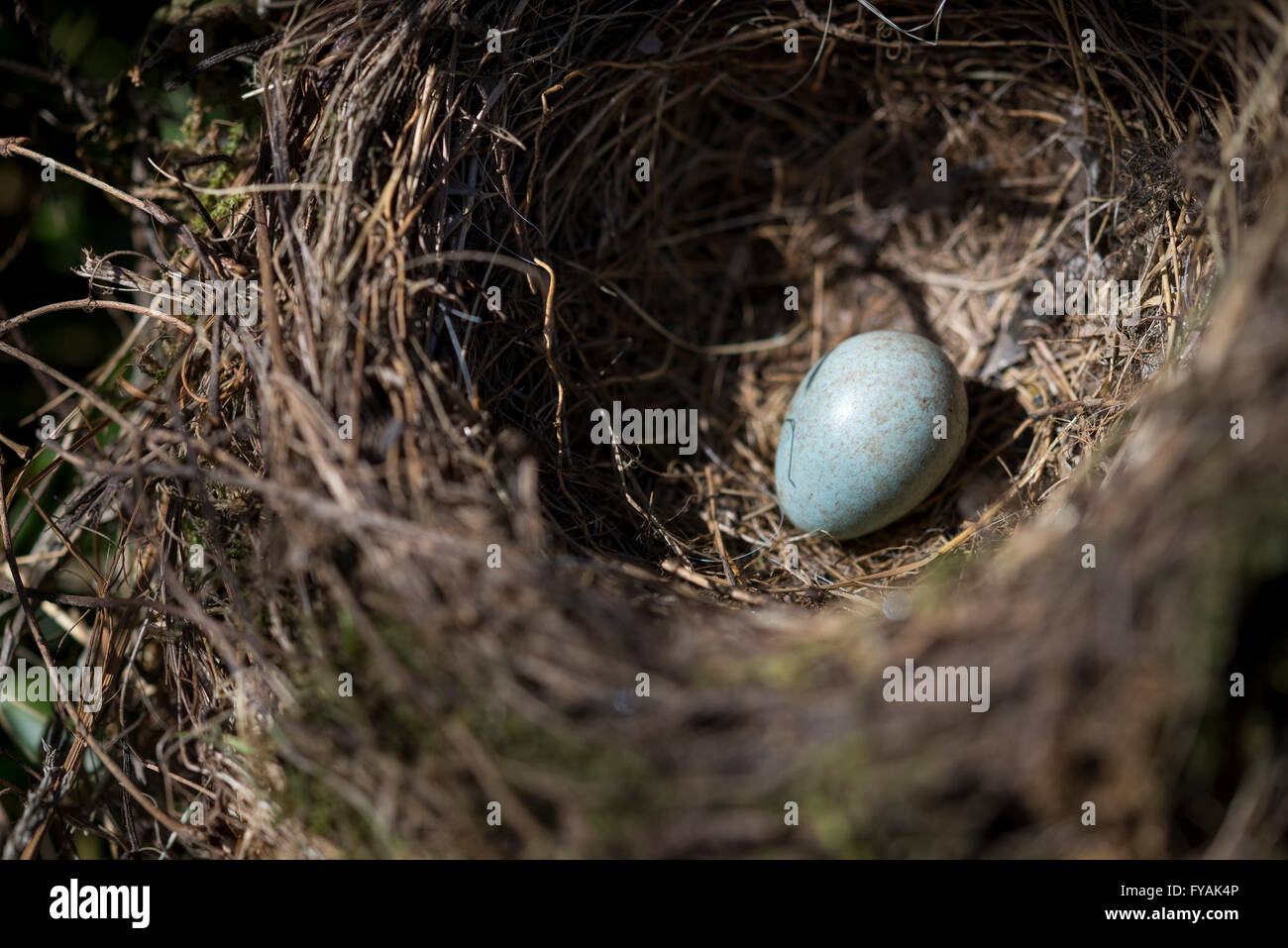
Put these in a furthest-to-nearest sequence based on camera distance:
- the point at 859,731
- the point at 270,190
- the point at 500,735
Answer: the point at 270,190 < the point at 500,735 < the point at 859,731

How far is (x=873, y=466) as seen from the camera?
1946 millimetres

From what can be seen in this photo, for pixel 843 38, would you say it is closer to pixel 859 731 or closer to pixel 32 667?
pixel 859 731

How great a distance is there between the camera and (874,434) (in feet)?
6.36

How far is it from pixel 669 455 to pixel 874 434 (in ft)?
2.00

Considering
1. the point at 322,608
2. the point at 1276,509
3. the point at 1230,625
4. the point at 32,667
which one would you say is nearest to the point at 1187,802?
the point at 1230,625

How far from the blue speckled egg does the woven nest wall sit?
18 centimetres

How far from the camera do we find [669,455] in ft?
7.76

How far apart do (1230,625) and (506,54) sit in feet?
5.97

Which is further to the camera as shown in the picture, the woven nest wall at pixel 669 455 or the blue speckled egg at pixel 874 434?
the blue speckled egg at pixel 874 434

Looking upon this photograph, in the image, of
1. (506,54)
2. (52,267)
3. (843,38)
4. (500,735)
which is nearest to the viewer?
(500,735)

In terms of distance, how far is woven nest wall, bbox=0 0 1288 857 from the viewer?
1.29m

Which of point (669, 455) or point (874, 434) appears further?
point (669, 455)

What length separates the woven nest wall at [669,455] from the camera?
1286mm

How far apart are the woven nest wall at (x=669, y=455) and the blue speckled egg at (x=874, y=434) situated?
6.9 inches
